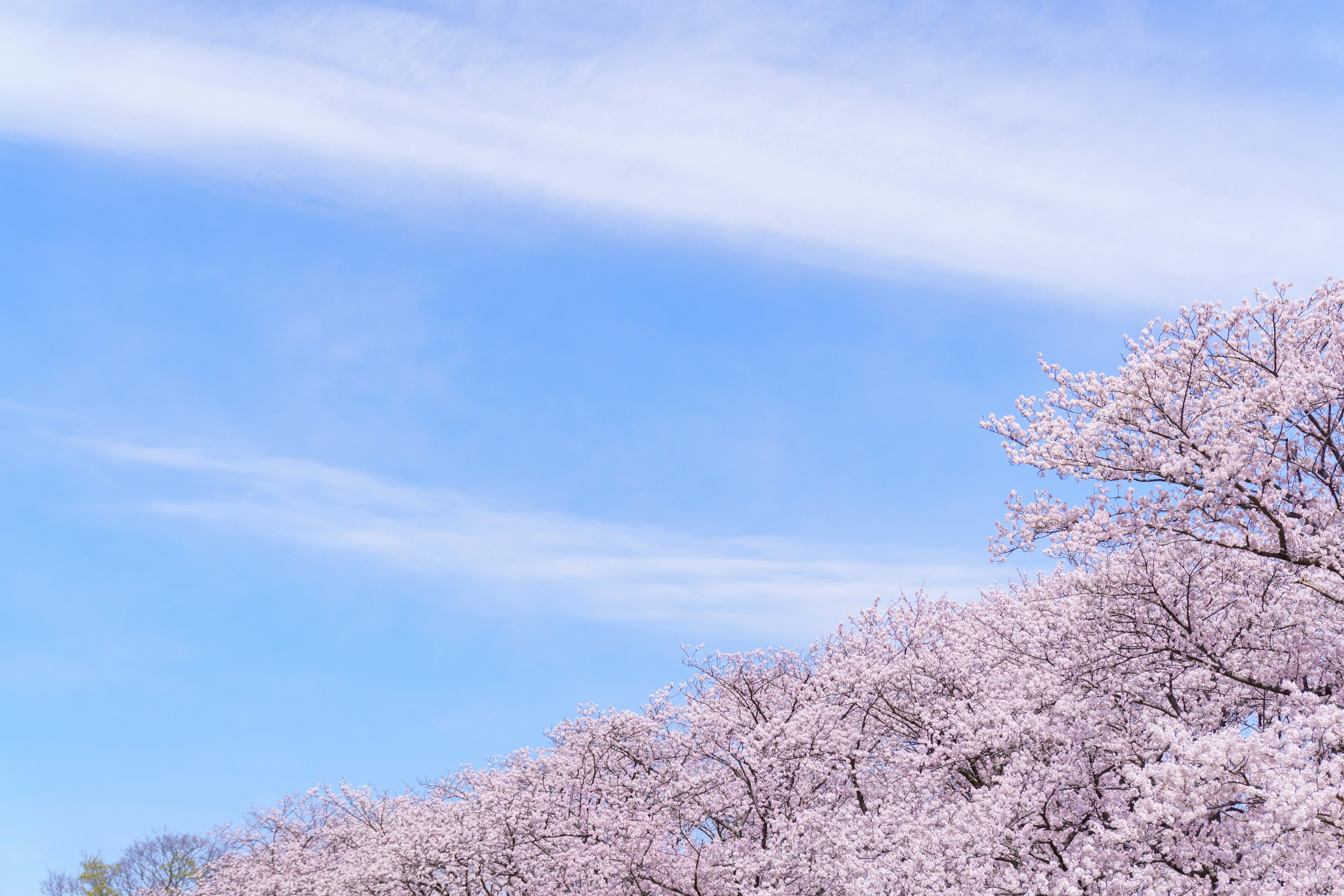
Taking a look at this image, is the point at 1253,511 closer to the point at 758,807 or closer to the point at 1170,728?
the point at 1170,728

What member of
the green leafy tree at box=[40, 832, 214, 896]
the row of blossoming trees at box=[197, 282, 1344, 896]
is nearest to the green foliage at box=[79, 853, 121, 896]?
the green leafy tree at box=[40, 832, 214, 896]

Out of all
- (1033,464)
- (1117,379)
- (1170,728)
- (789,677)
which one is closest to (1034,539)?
(1033,464)

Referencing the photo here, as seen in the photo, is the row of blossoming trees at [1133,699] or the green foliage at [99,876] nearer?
the row of blossoming trees at [1133,699]

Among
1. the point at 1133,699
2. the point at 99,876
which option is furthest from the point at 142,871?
the point at 1133,699

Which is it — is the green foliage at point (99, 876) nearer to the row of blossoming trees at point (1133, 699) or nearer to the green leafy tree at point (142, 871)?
the green leafy tree at point (142, 871)

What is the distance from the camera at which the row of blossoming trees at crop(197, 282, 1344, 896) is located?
1356 centimetres

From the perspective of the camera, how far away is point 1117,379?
16.2 meters

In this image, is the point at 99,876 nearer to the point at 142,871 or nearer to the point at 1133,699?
the point at 142,871

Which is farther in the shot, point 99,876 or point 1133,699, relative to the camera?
point 99,876

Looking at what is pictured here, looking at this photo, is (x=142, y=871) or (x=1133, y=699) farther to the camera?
(x=142, y=871)

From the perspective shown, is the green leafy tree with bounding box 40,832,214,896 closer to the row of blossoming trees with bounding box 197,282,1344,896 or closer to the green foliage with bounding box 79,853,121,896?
the green foliage with bounding box 79,853,121,896

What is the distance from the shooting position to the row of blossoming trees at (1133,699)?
13562mm

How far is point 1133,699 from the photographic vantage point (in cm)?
1819

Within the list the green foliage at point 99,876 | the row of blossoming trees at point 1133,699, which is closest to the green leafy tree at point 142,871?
the green foliage at point 99,876
